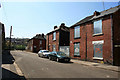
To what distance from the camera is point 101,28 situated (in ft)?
48.5

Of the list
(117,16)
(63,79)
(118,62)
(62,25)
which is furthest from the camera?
(62,25)

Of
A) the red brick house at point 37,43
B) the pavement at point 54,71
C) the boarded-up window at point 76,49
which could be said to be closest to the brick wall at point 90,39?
the boarded-up window at point 76,49

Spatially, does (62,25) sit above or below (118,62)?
above

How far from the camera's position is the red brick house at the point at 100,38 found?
13109 mm

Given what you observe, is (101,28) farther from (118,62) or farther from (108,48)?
(118,62)

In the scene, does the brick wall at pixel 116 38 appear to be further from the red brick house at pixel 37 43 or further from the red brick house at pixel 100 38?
the red brick house at pixel 37 43

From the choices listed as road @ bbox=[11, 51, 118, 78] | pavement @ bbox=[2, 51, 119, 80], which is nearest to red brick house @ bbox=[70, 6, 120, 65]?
pavement @ bbox=[2, 51, 119, 80]

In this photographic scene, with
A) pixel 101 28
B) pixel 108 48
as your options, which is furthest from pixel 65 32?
pixel 108 48

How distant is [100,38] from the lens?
14.7 m

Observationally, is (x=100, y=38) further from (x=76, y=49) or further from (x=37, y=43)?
(x=37, y=43)

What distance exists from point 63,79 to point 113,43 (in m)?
9.00

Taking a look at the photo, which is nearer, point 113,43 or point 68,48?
point 113,43

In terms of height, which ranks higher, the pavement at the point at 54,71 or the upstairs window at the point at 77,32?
the upstairs window at the point at 77,32

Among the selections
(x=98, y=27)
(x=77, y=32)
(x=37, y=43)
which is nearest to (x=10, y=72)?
(x=98, y=27)
